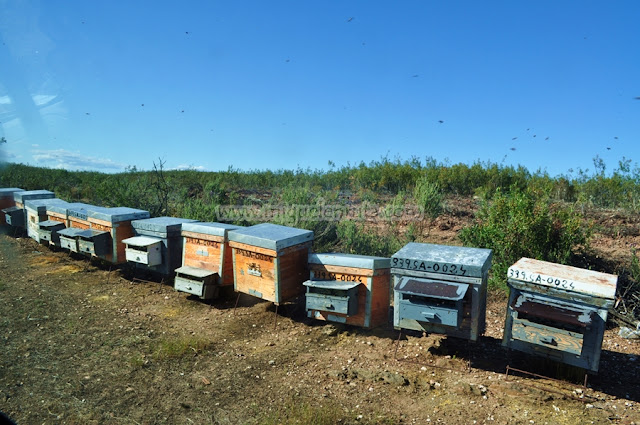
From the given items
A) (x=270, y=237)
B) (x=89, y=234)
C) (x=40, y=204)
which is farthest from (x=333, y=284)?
(x=40, y=204)

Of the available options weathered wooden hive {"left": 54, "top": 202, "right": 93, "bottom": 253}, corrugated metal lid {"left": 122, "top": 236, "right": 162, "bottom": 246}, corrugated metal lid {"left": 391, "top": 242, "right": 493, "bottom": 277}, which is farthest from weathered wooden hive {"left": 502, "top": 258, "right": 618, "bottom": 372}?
weathered wooden hive {"left": 54, "top": 202, "right": 93, "bottom": 253}

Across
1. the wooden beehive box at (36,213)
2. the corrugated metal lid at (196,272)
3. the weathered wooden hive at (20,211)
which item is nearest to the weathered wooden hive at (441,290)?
the corrugated metal lid at (196,272)

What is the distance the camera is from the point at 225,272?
645 centimetres

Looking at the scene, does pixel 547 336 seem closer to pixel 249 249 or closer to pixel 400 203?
pixel 249 249

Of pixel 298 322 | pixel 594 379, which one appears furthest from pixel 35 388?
pixel 594 379

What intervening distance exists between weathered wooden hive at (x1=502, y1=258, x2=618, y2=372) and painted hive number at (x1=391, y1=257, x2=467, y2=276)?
0.50m

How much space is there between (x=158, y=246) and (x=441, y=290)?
16.1ft

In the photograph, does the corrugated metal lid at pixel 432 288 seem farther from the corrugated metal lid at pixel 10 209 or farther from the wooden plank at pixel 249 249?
the corrugated metal lid at pixel 10 209

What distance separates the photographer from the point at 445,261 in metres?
4.46

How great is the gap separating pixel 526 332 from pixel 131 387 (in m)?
4.04

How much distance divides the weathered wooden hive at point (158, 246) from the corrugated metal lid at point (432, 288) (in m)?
4.29

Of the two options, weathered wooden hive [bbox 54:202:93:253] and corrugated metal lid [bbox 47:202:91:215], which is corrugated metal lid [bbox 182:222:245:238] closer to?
weathered wooden hive [bbox 54:202:93:253]

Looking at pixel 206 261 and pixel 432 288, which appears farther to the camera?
pixel 206 261

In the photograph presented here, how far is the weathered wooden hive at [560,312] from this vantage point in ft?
12.7
